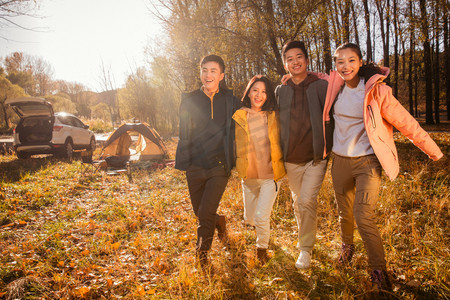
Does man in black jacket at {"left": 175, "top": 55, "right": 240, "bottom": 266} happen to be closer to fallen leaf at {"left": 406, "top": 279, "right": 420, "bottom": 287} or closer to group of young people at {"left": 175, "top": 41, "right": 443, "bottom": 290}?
group of young people at {"left": 175, "top": 41, "right": 443, "bottom": 290}

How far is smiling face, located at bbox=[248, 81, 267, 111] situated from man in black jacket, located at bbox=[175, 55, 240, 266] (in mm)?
237

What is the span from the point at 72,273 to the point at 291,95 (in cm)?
331

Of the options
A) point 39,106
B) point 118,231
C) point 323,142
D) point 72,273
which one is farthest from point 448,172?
point 39,106

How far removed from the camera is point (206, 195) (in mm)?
2947

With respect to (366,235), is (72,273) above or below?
below

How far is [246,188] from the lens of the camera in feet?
10.8

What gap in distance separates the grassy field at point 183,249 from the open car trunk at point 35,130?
4.76 meters

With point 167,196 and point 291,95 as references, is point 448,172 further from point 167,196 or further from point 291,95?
point 167,196

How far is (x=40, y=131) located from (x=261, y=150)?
11.2 metres

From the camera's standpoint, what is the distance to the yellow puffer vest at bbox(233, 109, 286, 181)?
302 cm

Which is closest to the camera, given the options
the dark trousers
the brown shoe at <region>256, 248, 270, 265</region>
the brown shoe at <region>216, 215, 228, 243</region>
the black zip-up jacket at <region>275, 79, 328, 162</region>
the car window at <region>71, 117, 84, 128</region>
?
the black zip-up jacket at <region>275, 79, 328, 162</region>

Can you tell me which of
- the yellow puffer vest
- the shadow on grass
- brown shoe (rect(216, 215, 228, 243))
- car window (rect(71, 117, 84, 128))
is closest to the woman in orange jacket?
the yellow puffer vest

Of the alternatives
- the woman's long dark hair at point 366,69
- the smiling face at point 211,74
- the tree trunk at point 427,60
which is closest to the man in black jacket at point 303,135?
the woman's long dark hair at point 366,69

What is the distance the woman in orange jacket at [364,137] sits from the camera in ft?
7.84
